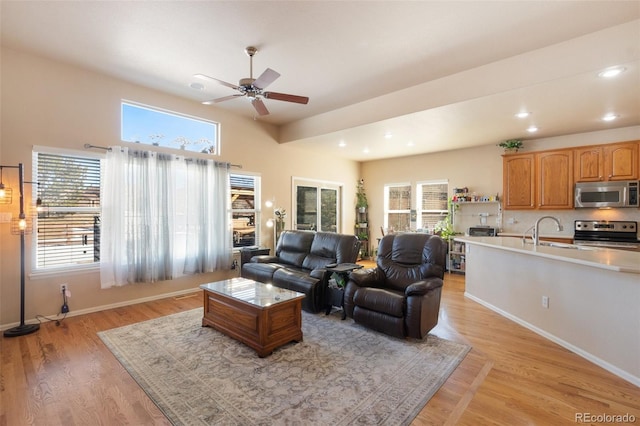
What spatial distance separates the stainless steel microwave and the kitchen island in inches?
88.0

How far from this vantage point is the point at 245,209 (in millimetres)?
5832

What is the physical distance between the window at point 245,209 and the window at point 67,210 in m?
2.15

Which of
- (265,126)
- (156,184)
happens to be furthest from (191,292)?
(265,126)

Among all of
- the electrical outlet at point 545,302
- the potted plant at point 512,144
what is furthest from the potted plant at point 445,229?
the electrical outlet at point 545,302

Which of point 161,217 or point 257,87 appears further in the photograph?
point 161,217

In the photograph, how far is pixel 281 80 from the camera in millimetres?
4090

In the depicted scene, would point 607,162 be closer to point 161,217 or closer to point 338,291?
point 338,291

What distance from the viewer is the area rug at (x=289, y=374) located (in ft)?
6.55

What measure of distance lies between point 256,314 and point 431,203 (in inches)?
225

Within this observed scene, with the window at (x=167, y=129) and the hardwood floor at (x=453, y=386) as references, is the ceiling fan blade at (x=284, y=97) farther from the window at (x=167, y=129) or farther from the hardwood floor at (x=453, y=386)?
the hardwood floor at (x=453, y=386)

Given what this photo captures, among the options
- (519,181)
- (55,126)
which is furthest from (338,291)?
(519,181)

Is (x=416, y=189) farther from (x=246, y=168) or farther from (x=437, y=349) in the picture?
(x=437, y=349)

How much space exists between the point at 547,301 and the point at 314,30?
3853mm

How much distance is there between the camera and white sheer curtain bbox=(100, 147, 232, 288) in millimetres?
4012
